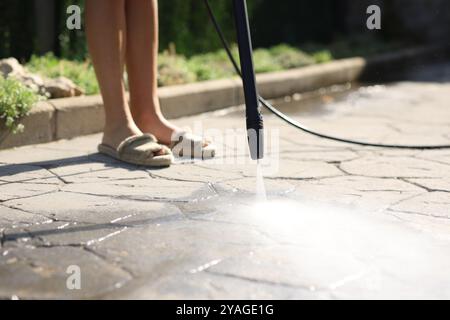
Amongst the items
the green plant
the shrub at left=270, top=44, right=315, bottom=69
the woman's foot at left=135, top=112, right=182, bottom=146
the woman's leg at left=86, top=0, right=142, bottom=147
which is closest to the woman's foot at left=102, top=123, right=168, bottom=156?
the woman's leg at left=86, top=0, right=142, bottom=147

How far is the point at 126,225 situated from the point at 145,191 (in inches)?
17.3

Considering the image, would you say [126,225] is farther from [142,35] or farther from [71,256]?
[142,35]

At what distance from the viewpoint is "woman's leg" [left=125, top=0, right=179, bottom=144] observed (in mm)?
3406

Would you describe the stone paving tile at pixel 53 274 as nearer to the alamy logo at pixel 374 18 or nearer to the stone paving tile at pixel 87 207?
the stone paving tile at pixel 87 207

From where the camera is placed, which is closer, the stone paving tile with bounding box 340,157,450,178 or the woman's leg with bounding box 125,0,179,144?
the stone paving tile with bounding box 340,157,450,178

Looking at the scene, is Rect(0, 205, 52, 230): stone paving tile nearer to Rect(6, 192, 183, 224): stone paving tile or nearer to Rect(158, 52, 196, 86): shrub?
Rect(6, 192, 183, 224): stone paving tile

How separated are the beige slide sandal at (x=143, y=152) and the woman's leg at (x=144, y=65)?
22cm

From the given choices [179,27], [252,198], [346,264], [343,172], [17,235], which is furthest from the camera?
[179,27]

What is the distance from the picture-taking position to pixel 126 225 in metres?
2.45

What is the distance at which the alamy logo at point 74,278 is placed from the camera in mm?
1938

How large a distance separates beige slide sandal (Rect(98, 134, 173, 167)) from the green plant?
563 mm

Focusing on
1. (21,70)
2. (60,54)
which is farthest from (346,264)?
(60,54)

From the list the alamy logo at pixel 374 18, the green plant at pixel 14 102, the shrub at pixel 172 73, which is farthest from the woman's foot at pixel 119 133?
the alamy logo at pixel 374 18

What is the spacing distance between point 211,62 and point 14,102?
276 cm
